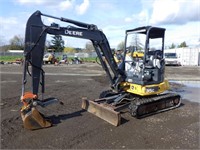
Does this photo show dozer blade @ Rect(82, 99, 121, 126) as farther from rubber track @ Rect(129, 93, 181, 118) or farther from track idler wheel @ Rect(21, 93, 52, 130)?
track idler wheel @ Rect(21, 93, 52, 130)

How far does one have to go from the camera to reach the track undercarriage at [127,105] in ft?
22.6

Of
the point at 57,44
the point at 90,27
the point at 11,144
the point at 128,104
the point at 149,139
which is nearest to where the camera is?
the point at 11,144

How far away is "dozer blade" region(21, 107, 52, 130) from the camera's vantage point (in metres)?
5.79

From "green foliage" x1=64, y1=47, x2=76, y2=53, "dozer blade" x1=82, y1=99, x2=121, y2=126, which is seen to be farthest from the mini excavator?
"green foliage" x1=64, y1=47, x2=76, y2=53

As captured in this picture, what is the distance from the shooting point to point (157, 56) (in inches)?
320

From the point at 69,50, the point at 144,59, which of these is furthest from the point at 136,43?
the point at 69,50

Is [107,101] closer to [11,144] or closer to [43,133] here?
[43,133]

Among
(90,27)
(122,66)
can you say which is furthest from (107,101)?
(90,27)

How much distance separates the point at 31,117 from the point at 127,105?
3.26 metres

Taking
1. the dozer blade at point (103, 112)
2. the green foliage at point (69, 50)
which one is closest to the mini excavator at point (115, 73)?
the dozer blade at point (103, 112)

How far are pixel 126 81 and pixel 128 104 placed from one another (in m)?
0.86

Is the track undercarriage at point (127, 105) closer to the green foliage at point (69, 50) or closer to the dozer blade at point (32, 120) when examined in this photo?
the dozer blade at point (32, 120)

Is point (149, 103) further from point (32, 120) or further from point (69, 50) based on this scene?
point (69, 50)

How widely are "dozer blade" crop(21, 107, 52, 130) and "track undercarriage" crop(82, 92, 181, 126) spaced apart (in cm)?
188
